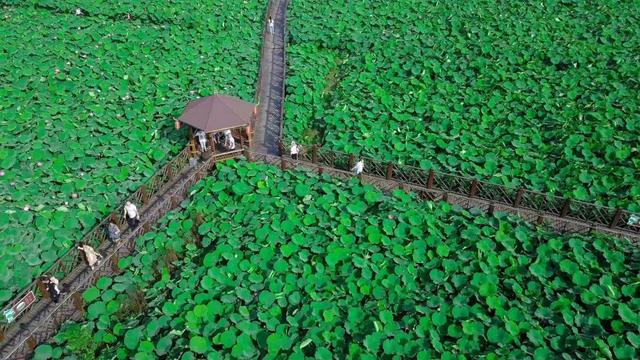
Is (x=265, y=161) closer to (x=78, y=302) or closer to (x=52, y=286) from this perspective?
(x=78, y=302)

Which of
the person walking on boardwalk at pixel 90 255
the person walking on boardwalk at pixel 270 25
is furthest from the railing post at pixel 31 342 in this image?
the person walking on boardwalk at pixel 270 25

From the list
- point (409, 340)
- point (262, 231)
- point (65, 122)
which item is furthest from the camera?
point (65, 122)

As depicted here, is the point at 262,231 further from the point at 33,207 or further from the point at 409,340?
the point at 33,207

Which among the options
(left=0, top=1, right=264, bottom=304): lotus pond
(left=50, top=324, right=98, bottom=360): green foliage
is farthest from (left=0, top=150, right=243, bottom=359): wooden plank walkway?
(left=0, top=1, right=264, bottom=304): lotus pond

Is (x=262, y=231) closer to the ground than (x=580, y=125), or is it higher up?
closer to the ground

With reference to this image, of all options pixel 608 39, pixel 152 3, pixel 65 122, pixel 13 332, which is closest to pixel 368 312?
pixel 13 332

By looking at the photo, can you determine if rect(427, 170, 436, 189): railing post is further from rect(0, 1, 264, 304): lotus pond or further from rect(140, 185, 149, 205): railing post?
rect(140, 185, 149, 205): railing post
